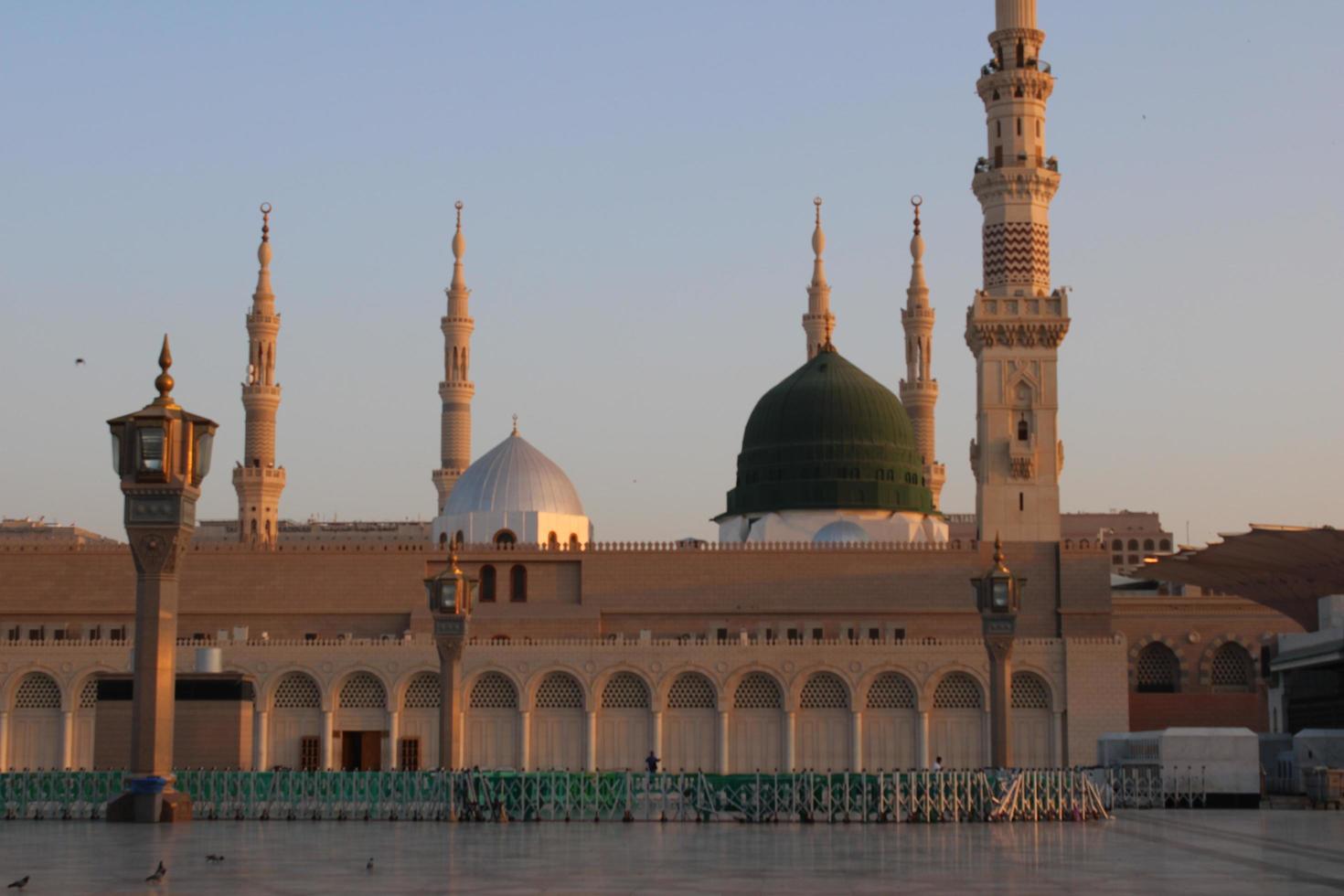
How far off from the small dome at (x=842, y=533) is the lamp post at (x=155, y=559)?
117 ft

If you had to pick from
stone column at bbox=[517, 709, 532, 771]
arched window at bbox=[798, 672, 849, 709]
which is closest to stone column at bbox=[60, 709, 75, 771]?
stone column at bbox=[517, 709, 532, 771]

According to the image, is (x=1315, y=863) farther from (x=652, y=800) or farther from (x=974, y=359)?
(x=974, y=359)

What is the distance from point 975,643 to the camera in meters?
45.3

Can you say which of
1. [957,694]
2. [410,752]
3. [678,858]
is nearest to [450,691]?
[678,858]

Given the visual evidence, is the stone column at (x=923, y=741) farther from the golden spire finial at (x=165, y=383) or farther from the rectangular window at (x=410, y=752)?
the golden spire finial at (x=165, y=383)

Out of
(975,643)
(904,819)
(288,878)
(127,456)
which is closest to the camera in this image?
(288,878)

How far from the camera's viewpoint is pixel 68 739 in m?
45.9

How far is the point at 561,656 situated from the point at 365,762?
213 inches

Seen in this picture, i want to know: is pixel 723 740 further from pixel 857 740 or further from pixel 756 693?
pixel 857 740

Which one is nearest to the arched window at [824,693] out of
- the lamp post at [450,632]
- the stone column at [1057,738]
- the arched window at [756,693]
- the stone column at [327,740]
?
the arched window at [756,693]

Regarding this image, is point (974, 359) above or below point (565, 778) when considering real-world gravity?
above

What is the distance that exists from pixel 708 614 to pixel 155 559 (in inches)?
1171

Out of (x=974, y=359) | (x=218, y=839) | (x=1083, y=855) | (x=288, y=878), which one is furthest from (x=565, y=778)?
(x=974, y=359)

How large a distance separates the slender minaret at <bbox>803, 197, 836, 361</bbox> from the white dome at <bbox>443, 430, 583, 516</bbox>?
11989 mm
